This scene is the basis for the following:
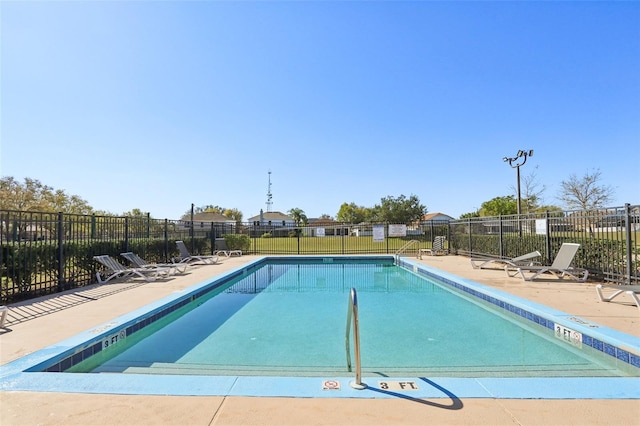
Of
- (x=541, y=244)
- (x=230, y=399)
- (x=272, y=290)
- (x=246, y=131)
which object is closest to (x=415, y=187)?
(x=246, y=131)

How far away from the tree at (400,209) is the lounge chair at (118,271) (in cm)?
3195

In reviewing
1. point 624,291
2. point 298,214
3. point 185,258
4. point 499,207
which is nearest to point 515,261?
point 624,291

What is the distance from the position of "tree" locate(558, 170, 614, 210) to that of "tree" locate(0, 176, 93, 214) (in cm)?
4413

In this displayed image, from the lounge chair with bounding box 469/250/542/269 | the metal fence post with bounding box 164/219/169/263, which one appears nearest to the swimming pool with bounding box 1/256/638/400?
the lounge chair with bounding box 469/250/542/269

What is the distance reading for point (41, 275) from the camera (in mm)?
6406

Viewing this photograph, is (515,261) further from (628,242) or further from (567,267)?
(628,242)

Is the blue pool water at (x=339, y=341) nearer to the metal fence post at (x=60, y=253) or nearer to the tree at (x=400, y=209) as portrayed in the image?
the metal fence post at (x=60, y=253)

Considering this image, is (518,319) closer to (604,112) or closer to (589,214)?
(589,214)

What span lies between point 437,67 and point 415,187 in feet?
89.9

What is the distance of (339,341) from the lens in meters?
4.53

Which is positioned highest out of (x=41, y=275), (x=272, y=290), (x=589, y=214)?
(x=589, y=214)

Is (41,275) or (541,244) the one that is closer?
(41,275)

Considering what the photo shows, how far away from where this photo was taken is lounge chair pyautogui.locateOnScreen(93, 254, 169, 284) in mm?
7816

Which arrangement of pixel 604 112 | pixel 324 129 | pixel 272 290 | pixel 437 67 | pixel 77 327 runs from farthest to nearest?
pixel 324 129, pixel 604 112, pixel 437 67, pixel 272 290, pixel 77 327
